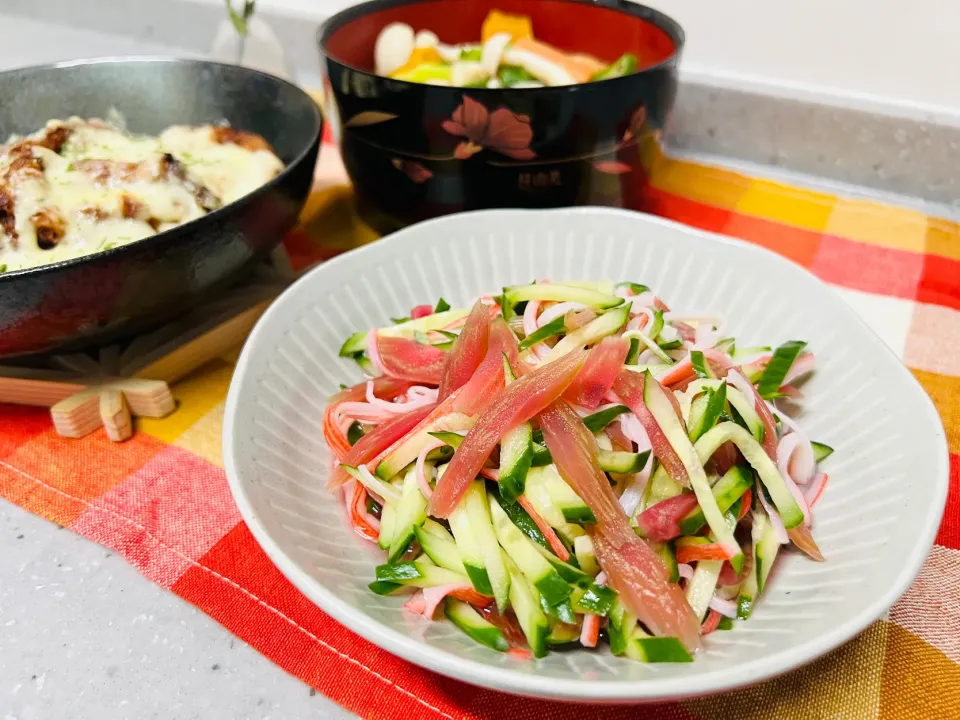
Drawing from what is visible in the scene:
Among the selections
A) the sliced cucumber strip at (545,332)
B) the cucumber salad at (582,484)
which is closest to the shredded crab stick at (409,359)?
the cucumber salad at (582,484)

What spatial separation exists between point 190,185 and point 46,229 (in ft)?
0.74

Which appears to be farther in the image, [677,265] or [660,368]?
[677,265]

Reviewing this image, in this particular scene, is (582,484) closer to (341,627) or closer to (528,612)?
(528,612)

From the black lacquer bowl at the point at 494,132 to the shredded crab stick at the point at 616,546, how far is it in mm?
535

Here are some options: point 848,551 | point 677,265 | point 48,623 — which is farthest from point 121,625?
point 677,265

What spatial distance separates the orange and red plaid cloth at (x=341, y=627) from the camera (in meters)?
0.73

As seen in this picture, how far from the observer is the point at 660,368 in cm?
91

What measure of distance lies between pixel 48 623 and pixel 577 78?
1188mm

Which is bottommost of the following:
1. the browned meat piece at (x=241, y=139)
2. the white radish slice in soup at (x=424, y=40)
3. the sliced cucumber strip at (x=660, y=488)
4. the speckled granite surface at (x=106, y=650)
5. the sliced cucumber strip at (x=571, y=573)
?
the speckled granite surface at (x=106, y=650)

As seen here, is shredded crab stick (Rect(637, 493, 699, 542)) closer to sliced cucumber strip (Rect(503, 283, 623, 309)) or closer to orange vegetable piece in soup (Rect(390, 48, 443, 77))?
sliced cucumber strip (Rect(503, 283, 623, 309))

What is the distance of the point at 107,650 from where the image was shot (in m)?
0.80

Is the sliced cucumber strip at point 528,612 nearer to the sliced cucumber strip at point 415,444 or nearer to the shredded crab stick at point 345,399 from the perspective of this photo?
the sliced cucumber strip at point 415,444

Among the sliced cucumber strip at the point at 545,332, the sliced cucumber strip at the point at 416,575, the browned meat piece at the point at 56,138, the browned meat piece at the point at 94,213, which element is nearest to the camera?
the sliced cucumber strip at the point at 416,575

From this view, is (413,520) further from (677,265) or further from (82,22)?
(82,22)
